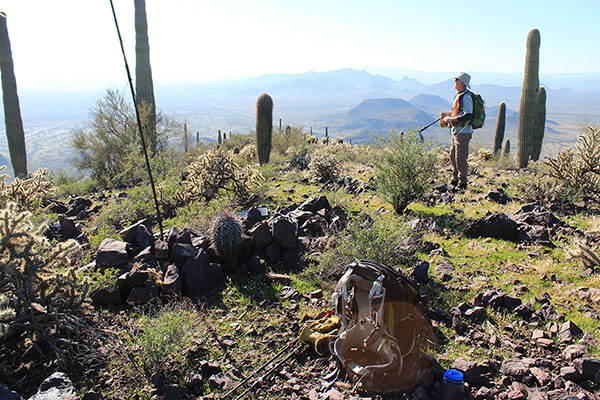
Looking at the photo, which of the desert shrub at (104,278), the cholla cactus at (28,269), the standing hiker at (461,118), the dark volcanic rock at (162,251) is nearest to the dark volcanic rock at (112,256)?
the desert shrub at (104,278)

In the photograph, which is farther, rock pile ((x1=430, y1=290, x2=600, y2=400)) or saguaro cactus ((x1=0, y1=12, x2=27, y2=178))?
saguaro cactus ((x1=0, y1=12, x2=27, y2=178))

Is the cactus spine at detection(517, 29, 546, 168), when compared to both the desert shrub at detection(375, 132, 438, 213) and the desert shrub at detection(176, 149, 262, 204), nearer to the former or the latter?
the desert shrub at detection(375, 132, 438, 213)

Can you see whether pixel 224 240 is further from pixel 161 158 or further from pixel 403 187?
pixel 161 158

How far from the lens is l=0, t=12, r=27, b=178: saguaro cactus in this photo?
14.8 meters

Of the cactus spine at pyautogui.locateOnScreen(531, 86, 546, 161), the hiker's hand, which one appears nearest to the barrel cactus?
A: the hiker's hand

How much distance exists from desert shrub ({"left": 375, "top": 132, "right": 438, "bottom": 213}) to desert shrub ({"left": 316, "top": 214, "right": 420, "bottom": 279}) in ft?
7.69

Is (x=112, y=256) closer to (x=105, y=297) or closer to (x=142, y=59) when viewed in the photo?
(x=105, y=297)

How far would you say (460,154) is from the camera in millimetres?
8266

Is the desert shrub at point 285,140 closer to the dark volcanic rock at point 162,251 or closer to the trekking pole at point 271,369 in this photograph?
the dark volcanic rock at point 162,251

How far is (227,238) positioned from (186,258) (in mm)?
586

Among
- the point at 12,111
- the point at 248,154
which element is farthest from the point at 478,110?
the point at 12,111

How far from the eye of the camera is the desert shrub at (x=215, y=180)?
348 inches

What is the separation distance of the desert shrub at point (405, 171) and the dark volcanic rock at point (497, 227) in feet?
5.16

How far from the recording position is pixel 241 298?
468cm
